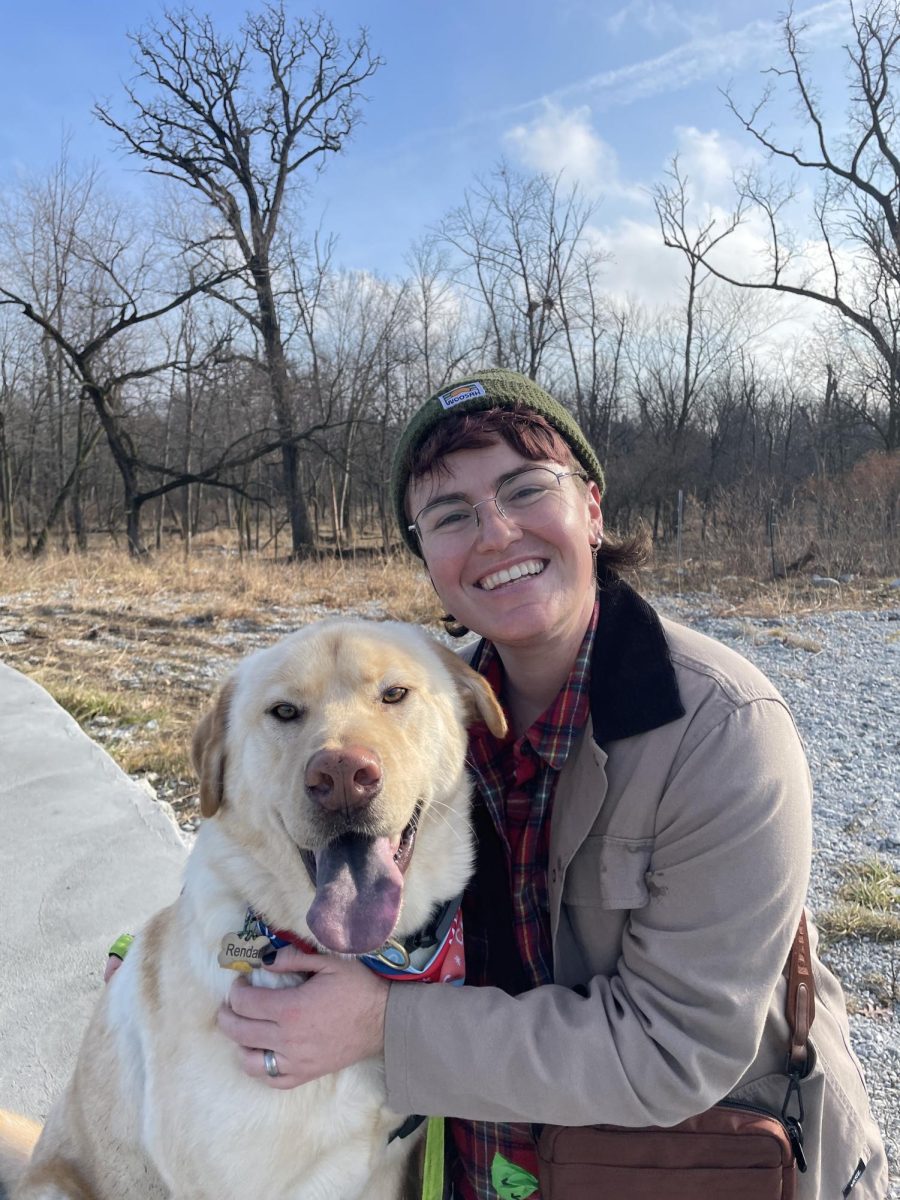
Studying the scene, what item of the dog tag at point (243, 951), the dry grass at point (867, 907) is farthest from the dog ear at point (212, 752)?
the dry grass at point (867, 907)

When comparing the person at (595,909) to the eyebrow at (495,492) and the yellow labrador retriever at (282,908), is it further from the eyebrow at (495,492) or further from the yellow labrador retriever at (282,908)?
the yellow labrador retriever at (282,908)

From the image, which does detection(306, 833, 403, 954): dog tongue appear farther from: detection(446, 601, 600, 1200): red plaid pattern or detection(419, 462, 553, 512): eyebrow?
detection(419, 462, 553, 512): eyebrow

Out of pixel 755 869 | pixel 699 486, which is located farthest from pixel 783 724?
pixel 699 486

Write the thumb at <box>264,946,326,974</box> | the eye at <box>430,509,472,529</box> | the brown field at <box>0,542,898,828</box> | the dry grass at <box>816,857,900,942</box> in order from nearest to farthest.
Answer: the thumb at <box>264,946,326,974</box>
the eye at <box>430,509,472,529</box>
the dry grass at <box>816,857,900,942</box>
the brown field at <box>0,542,898,828</box>

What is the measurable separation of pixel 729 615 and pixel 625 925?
373 inches

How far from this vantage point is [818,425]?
34000 mm

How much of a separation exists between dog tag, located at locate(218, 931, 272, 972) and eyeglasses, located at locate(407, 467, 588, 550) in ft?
3.18

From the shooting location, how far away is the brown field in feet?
18.9

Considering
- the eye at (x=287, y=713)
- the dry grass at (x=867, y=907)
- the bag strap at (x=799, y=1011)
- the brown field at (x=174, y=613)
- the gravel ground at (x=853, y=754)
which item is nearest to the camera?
the bag strap at (x=799, y=1011)

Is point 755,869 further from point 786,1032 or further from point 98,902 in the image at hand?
point 98,902

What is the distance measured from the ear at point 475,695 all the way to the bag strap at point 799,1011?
2.50 feet

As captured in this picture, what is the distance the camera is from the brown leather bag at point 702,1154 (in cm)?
132

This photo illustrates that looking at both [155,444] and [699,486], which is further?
[155,444]

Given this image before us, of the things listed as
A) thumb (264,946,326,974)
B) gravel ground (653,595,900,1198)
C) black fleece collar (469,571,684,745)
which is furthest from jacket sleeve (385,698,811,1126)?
gravel ground (653,595,900,1198)
